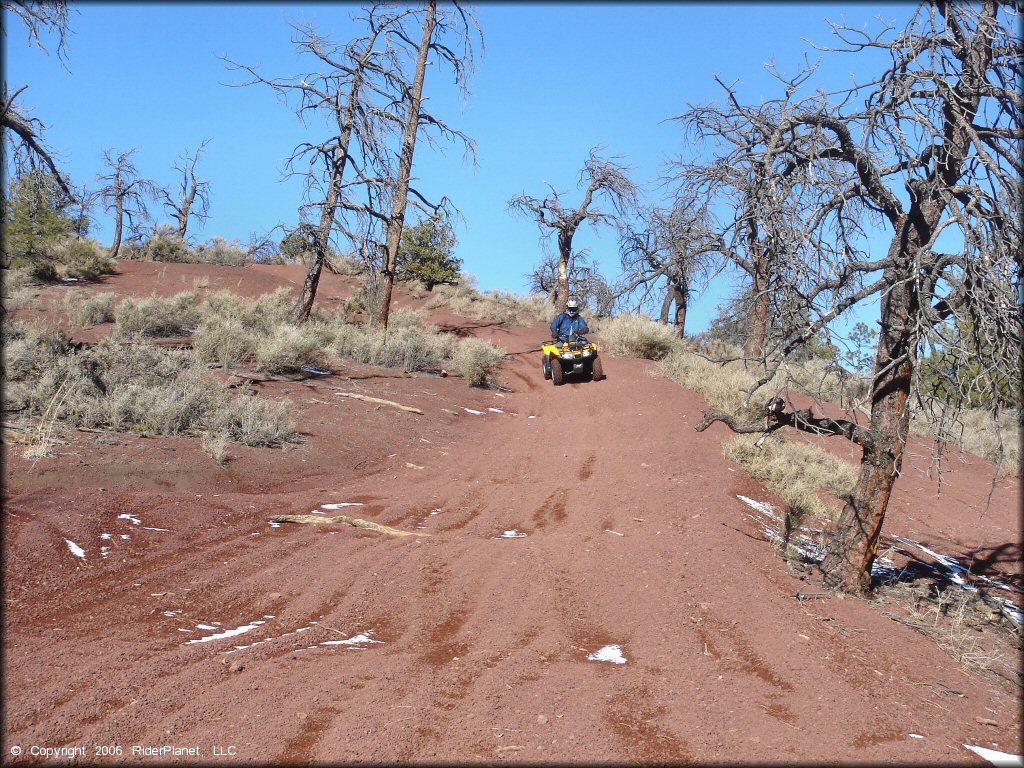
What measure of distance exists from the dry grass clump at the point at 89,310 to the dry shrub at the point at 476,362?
8361mm

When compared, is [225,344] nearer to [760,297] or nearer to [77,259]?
[760,297]

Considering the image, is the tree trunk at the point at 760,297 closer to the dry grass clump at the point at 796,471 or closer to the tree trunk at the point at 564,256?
the dry grass clump at the point at 796,471

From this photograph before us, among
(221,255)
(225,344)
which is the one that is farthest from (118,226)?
(225,344)

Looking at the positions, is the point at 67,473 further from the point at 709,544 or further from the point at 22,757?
the point at 709,544

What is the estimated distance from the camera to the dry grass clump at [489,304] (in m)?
27.7

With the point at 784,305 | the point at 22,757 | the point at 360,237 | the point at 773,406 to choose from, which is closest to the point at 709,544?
the point at 773,406

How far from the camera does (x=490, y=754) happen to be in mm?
3432

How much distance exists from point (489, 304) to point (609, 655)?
981 inches

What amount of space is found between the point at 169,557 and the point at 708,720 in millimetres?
4840

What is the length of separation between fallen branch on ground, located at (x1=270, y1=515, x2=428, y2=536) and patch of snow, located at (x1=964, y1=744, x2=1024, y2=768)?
512 centimetres

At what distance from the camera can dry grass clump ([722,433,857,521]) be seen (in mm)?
9906

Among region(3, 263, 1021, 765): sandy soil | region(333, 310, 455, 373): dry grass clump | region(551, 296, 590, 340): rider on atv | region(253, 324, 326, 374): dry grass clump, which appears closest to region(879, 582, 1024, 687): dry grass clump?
region(3, 263, 1021, 765): sandy soil

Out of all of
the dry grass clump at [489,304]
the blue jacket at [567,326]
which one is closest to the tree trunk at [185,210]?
the dry grass clump at [489,304]

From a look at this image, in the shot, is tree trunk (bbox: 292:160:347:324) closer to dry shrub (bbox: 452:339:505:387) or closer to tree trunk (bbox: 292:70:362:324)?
tree trunk (bbox: 292:70:362:324)
